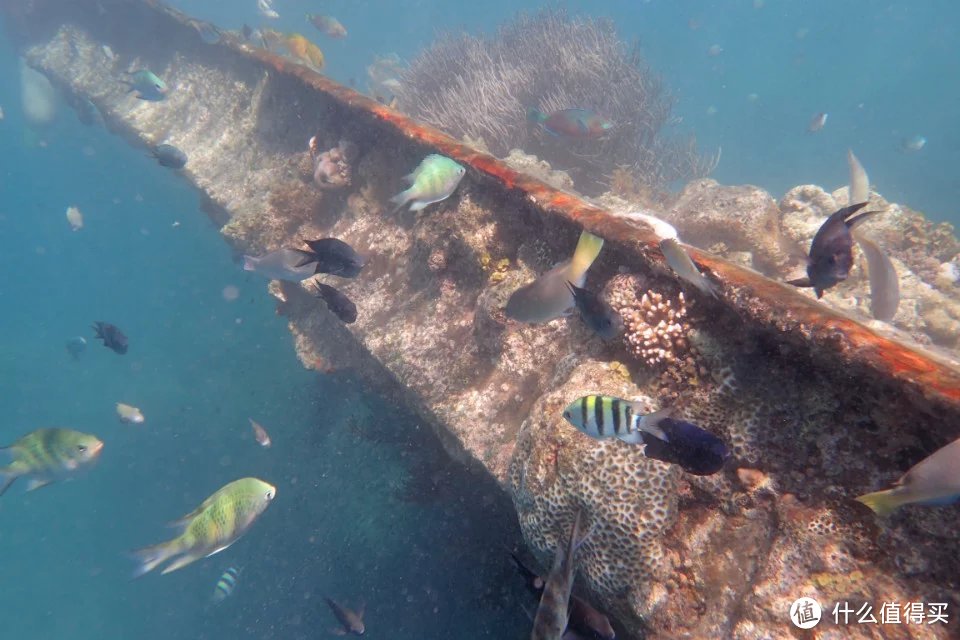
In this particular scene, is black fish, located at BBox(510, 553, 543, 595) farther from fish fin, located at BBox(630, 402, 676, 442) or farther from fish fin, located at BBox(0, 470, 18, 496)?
fish fin, located at BBox(0, 470, 18, 496)

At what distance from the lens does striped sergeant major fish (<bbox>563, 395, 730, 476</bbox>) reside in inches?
75.9

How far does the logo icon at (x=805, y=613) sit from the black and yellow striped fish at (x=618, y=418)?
123 cm

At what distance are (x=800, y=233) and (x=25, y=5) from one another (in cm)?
2251

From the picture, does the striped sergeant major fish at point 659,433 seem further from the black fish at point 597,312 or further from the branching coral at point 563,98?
the branching coral at point 563,98

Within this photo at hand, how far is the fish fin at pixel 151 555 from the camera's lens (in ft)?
12.3

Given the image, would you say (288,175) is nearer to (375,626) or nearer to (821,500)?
(375,626)

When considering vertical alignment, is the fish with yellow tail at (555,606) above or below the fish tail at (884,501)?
below

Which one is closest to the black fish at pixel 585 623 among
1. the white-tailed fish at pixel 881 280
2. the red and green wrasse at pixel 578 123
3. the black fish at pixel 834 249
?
the black fish at pixel 834 249

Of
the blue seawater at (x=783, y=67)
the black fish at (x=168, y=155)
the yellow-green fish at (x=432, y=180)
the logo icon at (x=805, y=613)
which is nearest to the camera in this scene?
the logo icon at (x=805, y=613)

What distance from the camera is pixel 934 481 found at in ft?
5.32

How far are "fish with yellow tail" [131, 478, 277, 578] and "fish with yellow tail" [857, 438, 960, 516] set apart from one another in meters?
4.64

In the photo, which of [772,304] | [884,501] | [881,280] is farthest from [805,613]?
[881,280]

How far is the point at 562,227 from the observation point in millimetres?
3896

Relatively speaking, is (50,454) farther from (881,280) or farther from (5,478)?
(881,280)
